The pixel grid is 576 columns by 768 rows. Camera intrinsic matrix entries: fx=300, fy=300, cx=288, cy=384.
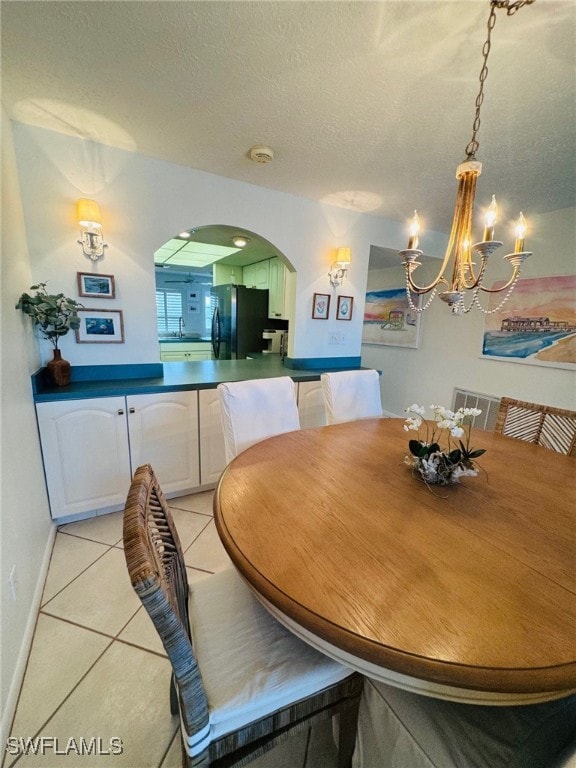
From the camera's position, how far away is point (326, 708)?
81 cm

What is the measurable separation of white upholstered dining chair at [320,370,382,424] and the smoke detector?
146 centimetres

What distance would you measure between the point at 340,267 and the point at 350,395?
150 centimetres

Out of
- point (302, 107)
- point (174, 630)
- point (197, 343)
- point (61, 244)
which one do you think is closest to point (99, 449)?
point (61, 244)

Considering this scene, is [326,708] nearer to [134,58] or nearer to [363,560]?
[363,560]

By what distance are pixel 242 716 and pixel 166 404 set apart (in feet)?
5.65

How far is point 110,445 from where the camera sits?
1997mm

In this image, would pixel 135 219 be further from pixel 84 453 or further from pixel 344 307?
pixel 344 307

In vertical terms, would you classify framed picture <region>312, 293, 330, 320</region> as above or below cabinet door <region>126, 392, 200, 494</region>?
above

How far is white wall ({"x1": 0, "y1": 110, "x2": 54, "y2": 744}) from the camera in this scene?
1121 mm

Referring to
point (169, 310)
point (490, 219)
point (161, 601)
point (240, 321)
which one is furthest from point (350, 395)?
point (169, 310)

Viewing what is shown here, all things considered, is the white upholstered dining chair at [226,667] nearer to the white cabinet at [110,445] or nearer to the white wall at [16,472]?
the white wall at [16,472]

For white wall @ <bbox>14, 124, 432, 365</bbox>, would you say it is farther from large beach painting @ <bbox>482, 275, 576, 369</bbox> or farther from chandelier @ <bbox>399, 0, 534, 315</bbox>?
large beach painting @ <bbox>482, 275, 576, 369</bbox>

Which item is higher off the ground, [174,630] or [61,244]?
[61,244]

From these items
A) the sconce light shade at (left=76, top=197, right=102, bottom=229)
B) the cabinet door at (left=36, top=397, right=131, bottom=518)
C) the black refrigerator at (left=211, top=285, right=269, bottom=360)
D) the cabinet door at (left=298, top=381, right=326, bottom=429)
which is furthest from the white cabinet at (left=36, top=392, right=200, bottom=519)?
the black refrigerator at (left=211, top=285, right=269, bottom=360)
